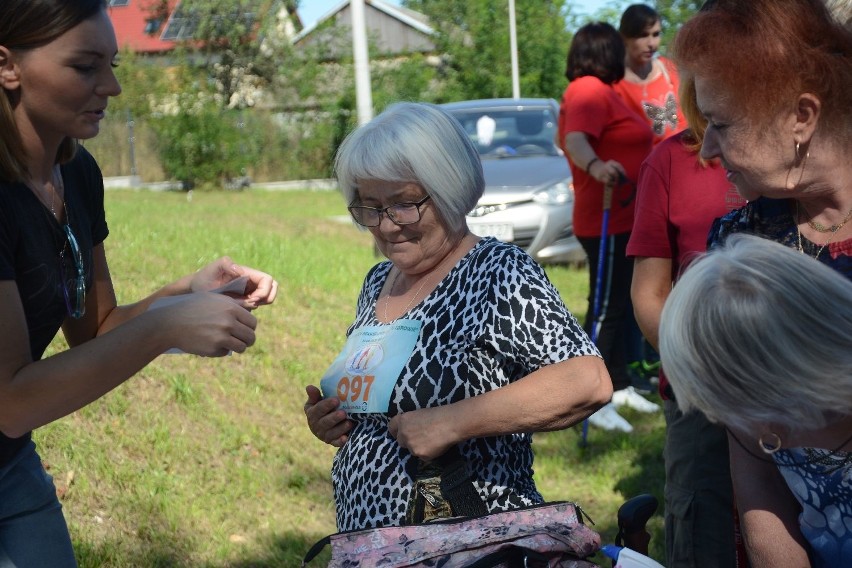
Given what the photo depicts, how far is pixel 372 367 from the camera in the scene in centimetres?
265

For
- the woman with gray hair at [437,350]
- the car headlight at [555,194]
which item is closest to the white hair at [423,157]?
the woman with gray hair at [437,350]

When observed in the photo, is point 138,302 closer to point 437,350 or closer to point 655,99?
point 437,350

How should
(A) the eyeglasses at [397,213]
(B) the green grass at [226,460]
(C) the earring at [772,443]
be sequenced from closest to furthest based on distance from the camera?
(C) the earring at [772,443] → (A) the eyeglasses at [397,213] → (B) the green grass at [226,460]

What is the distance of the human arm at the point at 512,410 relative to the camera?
244 centimetres

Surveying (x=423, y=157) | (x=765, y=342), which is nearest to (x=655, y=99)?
(x=423, y=157)

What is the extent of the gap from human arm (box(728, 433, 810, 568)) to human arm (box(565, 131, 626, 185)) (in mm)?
3728

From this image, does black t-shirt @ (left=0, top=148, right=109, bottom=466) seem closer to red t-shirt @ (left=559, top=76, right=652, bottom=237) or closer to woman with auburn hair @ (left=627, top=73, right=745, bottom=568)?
woman with auburn hair @ (left=627, top=73, right=745, bottom=568)

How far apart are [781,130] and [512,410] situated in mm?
860

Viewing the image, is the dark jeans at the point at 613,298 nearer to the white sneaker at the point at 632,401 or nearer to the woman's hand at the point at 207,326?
the white sneaker at the point at 632,401

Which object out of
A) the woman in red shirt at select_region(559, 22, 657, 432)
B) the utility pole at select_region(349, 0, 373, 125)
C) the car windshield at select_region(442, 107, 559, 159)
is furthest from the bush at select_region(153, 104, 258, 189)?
the woman in red shirt at select_region(559, 22, 657, 432)

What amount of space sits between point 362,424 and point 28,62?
118 cm

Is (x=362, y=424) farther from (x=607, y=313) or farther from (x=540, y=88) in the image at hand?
(x=540, y=88)

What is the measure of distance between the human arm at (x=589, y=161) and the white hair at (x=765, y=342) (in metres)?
4.06

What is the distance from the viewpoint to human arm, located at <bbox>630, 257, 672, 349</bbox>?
299cm
